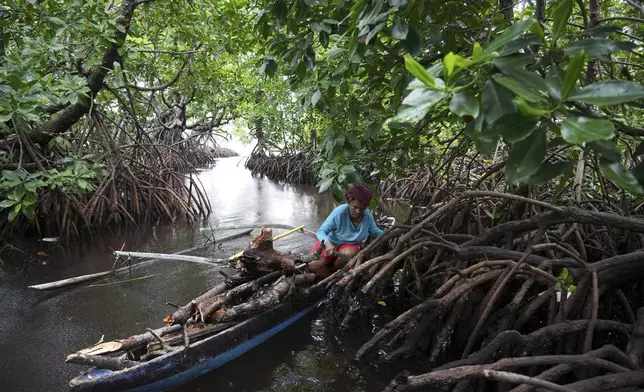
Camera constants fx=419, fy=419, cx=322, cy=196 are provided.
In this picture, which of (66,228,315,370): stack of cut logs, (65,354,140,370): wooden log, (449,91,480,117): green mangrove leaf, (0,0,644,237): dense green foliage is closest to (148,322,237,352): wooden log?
(66,228,315,370): stack of cut logs

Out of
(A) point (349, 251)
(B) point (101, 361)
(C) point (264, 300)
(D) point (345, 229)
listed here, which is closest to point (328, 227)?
(D) point (345, 229)

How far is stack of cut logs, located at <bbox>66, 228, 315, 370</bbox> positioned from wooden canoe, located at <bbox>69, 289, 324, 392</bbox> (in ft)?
0.17

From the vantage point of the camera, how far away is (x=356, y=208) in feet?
12.5

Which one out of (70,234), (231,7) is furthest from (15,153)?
(231,7)

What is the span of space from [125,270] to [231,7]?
121 inches

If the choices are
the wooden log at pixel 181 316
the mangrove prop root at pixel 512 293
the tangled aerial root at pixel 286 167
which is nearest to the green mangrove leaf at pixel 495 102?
the mangrove prop root at pixel 512 293

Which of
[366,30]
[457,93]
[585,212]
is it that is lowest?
[585,212]

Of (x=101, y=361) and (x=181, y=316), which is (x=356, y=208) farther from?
(x=101, y=361)

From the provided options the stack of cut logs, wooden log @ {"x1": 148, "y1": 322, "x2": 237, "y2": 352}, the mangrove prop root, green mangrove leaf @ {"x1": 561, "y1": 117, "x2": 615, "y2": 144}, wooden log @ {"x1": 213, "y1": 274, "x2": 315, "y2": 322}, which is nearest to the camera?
green mangrove leaf @ {"x1": 561, "y1": 117, "x2": 615, "y2": 144}

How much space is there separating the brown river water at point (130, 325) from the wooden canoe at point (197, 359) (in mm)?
90

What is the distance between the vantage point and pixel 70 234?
5668 mm

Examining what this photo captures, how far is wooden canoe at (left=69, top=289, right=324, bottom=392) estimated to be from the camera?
2.17 metres

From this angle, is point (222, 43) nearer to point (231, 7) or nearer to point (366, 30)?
point (231, 7)

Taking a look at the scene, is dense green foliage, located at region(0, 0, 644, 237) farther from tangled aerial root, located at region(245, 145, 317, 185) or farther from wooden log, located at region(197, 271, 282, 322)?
tangled aerial root, located at region(245, 145, 317, 185)
